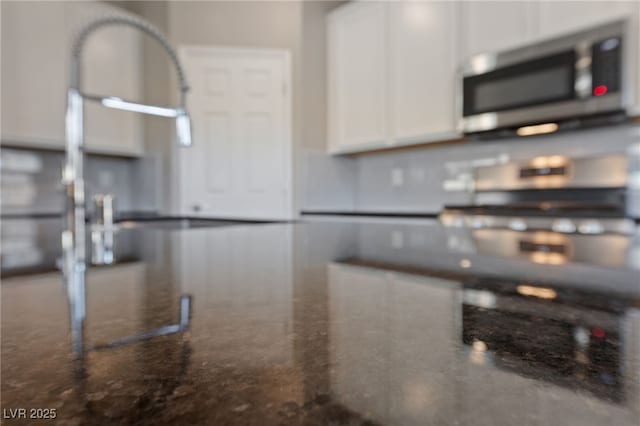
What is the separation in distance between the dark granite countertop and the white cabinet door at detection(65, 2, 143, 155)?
10.8ft

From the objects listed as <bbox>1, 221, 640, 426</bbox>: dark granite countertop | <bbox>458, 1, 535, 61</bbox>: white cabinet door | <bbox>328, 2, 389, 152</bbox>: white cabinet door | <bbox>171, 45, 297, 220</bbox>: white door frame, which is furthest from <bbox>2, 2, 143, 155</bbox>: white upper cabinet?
<bbox>1, 221, 640, 426</bbox>: dark granite countertop

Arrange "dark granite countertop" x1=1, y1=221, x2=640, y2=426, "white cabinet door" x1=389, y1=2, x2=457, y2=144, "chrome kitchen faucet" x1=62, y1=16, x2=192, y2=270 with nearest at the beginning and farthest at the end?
"dark granite countertop" x1=1, y1=221, x2=640, y2=426 → "chrome kitchen faucet" x1=62, y1=16, x2=192, y2=270 → "white cabinet door" x1=389, y1=2, x2=457, y2=144

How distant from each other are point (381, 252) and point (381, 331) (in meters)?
0.36

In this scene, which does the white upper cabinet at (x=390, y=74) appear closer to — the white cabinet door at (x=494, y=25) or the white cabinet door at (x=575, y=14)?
the white cabinet door at (x=494, y=25)

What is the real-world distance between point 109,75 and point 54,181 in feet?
3.08

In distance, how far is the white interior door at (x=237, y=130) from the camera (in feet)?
10.8

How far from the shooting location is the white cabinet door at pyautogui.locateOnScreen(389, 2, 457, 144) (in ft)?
8.25

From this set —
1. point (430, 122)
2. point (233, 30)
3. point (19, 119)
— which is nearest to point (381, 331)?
point (430, 122)

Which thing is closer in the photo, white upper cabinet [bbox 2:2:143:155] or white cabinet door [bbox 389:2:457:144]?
white cabinet door [bbox 389:2:457:144]

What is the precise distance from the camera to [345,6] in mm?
3092

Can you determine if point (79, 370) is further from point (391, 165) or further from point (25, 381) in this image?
point (391, 165)

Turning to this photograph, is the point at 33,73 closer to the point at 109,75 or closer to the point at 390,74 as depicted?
the point at 109,75

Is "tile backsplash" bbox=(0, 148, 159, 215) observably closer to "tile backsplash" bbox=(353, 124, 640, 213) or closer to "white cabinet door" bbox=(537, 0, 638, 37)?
"tile backsplash" bbox=(353, 124, 640, 213)

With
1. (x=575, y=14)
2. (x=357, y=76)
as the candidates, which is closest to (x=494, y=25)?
(x=575, y=14)
